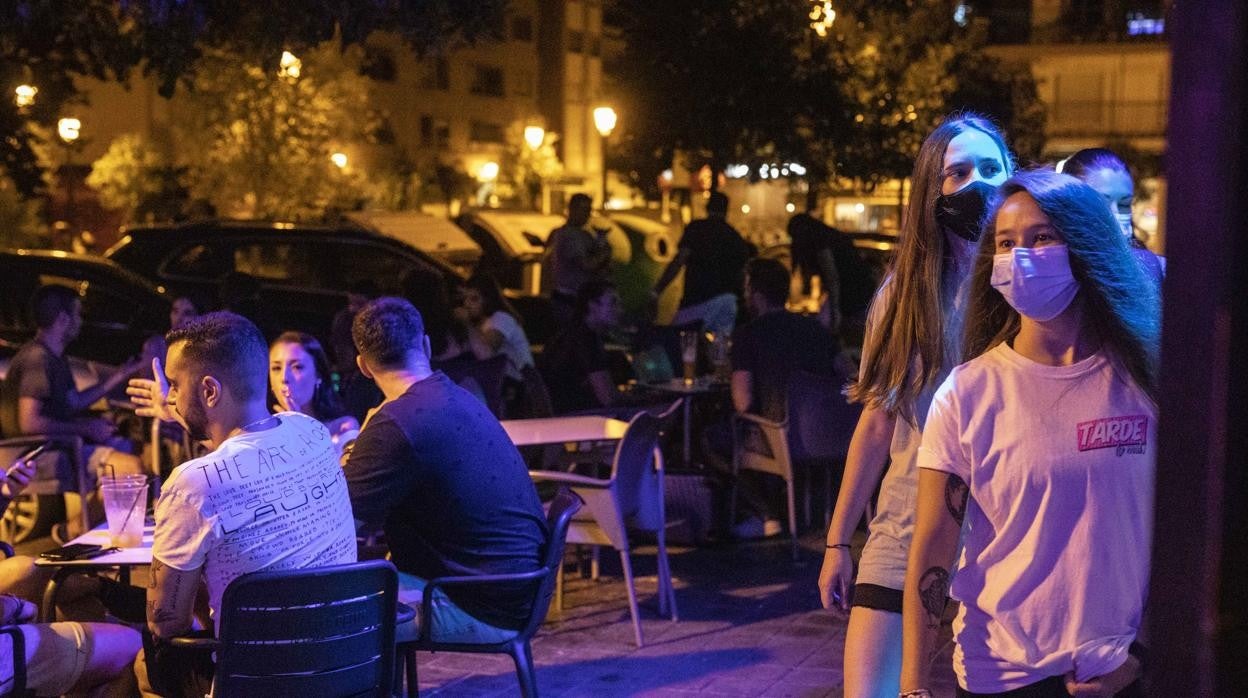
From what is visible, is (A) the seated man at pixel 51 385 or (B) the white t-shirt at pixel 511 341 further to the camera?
(B) the white t-shirt at pixel 511 341

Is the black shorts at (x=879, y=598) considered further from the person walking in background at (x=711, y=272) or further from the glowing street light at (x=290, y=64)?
the person walking in background at (x=711, y=272)

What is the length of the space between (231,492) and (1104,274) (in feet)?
7.22

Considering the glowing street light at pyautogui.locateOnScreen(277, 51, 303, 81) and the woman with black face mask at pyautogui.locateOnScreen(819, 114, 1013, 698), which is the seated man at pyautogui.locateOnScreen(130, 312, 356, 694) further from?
the glowing street light at pyautogui.locateOnScreen(277, 51, 303, 81)

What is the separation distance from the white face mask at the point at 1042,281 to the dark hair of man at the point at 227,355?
2127 millimetres

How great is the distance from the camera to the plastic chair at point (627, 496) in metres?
6.18

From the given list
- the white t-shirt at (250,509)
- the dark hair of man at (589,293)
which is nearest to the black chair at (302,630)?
the white t-shirt at (250,509)

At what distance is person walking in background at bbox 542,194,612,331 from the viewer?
37.8 ft

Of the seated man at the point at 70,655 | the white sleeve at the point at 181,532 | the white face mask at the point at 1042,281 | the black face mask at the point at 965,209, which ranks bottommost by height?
the seated man at the point at 70,655

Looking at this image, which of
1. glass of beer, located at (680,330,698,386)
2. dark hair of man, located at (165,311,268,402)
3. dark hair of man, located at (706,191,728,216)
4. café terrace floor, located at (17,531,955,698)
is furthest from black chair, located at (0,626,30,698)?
dark hair of man, located at (706,191,728,216)

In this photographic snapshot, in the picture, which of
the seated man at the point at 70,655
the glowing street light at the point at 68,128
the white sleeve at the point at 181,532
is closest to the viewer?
the white sleeve at the point at 181,532

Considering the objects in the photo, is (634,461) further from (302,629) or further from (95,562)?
(302,629)

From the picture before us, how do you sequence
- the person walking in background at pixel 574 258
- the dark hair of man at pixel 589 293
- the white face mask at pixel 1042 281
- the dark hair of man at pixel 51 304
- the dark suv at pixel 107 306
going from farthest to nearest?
the dark suv at pixel 107 306
the person walking in background at pixel 574 258
the dark hair of man at pixel 589 293
the dark hair of man at pixel 51 304
the white face mask at pixel 1042 281

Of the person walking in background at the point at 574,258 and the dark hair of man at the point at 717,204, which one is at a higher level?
the dark hair of man at the point at 717,204

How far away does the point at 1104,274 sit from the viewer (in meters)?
2.62
